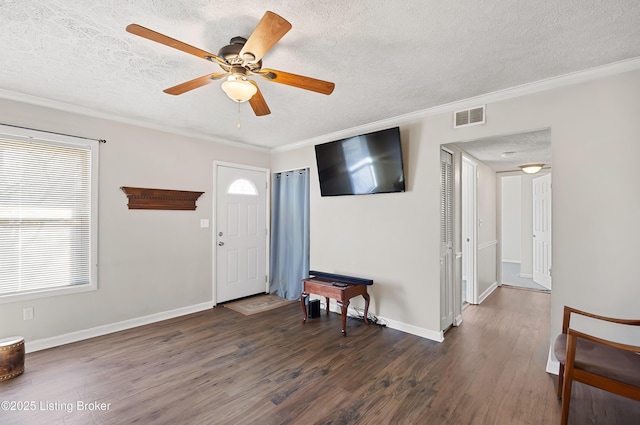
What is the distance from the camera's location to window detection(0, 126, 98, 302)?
2.79m

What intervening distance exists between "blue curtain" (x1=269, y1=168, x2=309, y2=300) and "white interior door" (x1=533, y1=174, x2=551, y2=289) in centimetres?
413

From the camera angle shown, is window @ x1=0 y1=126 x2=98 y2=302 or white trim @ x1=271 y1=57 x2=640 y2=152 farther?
window @ x1=0 y1=126 x2=98 y2=302

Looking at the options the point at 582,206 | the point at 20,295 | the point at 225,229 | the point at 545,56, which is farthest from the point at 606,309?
the point at 20,295

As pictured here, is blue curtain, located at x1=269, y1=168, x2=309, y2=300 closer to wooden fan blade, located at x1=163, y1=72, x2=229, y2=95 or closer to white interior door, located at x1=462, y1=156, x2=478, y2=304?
white interior door, located at x1=462, y1=156, x2=478, y2=304

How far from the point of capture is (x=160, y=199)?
3.74m

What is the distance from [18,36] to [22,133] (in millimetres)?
1369

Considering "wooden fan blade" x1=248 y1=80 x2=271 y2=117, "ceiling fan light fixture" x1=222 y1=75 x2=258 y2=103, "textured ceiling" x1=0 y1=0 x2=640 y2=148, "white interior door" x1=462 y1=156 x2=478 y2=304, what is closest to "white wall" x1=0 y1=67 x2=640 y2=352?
"textured ceiling" x1=0 y1=0 x2=640 y2=148

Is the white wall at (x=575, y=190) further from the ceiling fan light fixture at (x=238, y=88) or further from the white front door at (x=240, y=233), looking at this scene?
the white front door at (x=240, y=233)

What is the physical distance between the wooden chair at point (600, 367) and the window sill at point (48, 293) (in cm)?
422

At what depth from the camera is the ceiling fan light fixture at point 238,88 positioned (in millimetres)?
1846

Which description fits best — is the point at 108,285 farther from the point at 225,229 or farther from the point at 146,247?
the point at 225,229

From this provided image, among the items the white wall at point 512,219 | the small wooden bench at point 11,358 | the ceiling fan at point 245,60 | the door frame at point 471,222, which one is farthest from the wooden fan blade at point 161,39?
the white wall at point 512,219

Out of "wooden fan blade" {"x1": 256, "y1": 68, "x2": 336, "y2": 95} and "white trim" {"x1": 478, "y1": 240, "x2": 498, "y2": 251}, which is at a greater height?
"wooden fan blade" {"x1": 256, "y1": 68, "x2": 336, "y2": 95}

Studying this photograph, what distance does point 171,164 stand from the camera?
3.87 m
